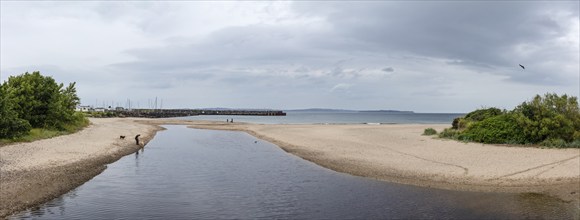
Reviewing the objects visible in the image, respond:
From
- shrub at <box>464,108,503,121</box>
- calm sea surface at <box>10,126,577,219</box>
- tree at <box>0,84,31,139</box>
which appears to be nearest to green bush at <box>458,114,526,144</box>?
shrub at <box>464,108,503,121</box>

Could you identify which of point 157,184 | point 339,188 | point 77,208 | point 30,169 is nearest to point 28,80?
point 30,169

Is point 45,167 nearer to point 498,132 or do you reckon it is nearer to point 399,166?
point 399,166

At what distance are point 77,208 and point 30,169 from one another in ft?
27.2

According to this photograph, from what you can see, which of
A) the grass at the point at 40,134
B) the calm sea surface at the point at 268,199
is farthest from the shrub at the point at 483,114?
the grass at the point at 40,134

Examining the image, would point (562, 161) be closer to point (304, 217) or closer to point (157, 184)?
point (304, 217)

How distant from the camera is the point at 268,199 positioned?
19.5 meters

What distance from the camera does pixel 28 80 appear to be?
4612 centimetres

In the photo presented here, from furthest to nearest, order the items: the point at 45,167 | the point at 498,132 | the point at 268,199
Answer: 1. the point at 498,132
2. the point at 45,167
3. the point at 268,199

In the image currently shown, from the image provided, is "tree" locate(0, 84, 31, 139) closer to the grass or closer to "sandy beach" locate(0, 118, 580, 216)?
the grass

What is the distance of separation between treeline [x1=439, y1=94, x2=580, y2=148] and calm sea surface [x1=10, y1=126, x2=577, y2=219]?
16535 millimetres

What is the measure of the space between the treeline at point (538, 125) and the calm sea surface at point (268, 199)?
54.2 ft

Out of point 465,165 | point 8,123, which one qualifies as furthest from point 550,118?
point 8,123

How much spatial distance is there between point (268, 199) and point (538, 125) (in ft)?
84.9

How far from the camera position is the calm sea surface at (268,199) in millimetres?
16797
